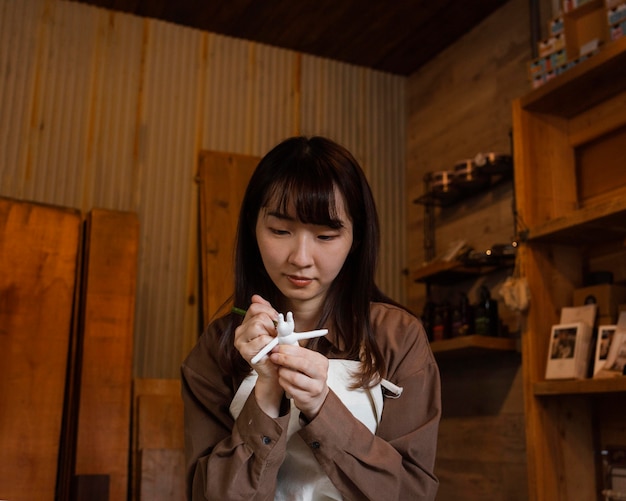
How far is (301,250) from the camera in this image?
132 centimetres

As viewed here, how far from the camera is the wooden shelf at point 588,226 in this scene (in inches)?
93.2

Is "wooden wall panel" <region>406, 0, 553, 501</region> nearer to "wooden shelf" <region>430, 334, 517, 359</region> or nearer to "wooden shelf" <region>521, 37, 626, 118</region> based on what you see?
"wooden shelf" <region>430, 334, 517, 359</region>

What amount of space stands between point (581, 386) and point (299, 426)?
139cm

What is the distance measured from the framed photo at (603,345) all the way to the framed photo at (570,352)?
43 millimetres

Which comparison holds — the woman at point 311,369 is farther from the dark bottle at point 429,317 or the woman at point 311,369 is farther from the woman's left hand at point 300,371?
the dark bottle at point 429,317

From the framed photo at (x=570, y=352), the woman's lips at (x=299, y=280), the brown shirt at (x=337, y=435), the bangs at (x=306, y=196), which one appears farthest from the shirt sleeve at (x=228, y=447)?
the framed photo at (x=570, y=352)

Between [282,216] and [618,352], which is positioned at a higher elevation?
[282,216]

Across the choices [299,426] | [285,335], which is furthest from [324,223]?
[299,426]

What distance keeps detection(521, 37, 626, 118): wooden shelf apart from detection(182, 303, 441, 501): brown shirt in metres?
1.48

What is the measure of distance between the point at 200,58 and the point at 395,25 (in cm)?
108

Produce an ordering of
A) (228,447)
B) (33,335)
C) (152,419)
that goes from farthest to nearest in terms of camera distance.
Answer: (152,419) < (33,335) < (228,447)

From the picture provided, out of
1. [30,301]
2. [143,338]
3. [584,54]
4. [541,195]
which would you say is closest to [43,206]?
[30,301]

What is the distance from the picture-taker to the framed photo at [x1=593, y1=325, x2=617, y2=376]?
8.04ft

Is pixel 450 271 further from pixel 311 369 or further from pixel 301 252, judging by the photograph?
pixel 311 369
